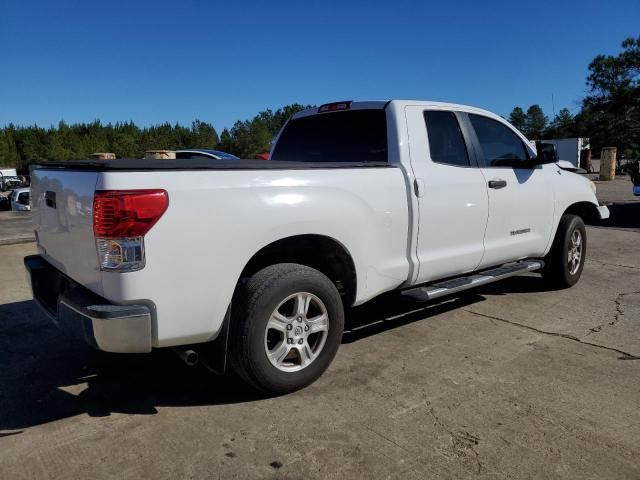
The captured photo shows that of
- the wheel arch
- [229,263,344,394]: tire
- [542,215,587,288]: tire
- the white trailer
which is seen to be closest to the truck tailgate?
[229,263,344,394]: tire

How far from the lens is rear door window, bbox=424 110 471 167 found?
4371mm

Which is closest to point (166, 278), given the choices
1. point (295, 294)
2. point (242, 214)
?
point (242, 214)

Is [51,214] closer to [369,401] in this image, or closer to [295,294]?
[295,294]

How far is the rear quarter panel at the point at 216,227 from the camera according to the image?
2.76 metres

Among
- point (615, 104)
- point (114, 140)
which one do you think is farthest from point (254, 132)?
point (615, 104)

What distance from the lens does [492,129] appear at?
507 cm

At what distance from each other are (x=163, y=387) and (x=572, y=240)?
4.46 m

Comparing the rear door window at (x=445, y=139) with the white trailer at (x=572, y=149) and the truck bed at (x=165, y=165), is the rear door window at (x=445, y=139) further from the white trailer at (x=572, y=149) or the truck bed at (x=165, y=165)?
the white trailer at (x=572, y=149)

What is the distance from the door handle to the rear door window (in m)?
0.26

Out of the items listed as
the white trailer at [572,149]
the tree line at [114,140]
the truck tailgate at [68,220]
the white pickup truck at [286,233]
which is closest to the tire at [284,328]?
the white pickup truck at [286,233]

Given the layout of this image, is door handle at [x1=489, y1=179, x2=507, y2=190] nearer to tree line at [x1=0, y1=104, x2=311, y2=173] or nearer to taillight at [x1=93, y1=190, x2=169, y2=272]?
taillight at [x1=93, y1=190, x2=169, y2=272]

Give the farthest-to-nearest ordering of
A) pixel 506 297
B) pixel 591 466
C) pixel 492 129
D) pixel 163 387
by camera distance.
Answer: pixel 506 297 → pixel 492 129 → pixel 163 387 → pixel 591 466

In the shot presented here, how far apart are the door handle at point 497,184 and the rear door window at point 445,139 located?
0.26 metres

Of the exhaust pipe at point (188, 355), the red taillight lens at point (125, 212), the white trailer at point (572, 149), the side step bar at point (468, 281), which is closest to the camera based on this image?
the red taillight lens at point (125, 212)
